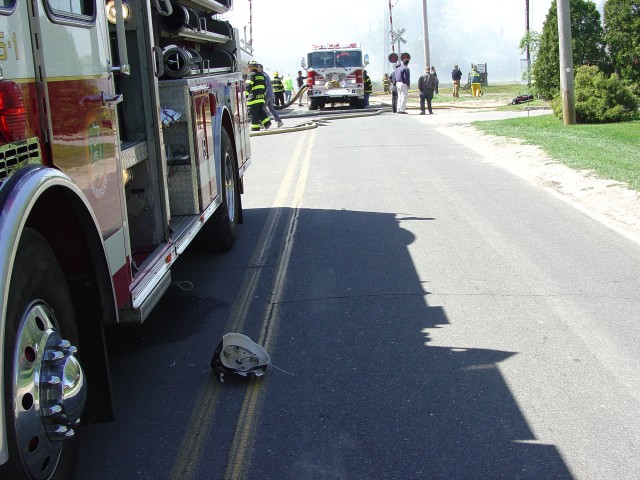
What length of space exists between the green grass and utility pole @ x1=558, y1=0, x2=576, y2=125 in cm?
36

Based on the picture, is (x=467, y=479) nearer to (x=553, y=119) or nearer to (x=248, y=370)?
(x=248, y=370)

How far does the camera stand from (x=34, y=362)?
10.4ft

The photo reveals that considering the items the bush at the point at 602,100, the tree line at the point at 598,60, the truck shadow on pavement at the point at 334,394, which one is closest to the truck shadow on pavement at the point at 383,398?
the truck shadow on pavement at the point at 334,394

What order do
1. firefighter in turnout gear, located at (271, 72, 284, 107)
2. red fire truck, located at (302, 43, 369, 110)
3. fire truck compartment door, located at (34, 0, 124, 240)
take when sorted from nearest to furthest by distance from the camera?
1. fire truck compartment door, located at (34, 0, 124, 240)
2. red fire truck, located at (302, 43, 369, 110)
3. firefighter in turnout gear, located at (271, 72, 284, 107)

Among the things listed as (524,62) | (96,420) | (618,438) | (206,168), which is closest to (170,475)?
(96,420)

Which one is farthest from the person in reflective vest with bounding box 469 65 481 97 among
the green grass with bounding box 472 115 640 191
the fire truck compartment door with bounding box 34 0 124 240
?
the fire truck compartment door with bounding box 34 0 124 240

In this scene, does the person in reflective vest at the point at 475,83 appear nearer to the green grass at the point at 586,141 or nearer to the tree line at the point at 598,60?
the tree line at the point at 598,60

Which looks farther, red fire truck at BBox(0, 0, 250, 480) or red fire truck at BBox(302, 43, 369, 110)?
red fire truck at BBox(302, 43, 369, 110)

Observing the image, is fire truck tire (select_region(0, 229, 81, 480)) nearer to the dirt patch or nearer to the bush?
the dirt patch

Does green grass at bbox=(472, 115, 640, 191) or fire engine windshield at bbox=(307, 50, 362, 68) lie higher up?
fire engine windshield at bbox=(307, 50, 362, 68)

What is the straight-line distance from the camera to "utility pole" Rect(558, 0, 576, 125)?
18.9 m

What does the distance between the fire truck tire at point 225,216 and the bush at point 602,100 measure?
13.8m

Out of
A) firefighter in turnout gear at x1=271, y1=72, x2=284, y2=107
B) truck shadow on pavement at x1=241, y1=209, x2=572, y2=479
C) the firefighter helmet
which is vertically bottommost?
truck shadow on pavement at x1=241, y1=209, x2=572, y2=479

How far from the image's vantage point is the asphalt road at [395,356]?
4.04m
